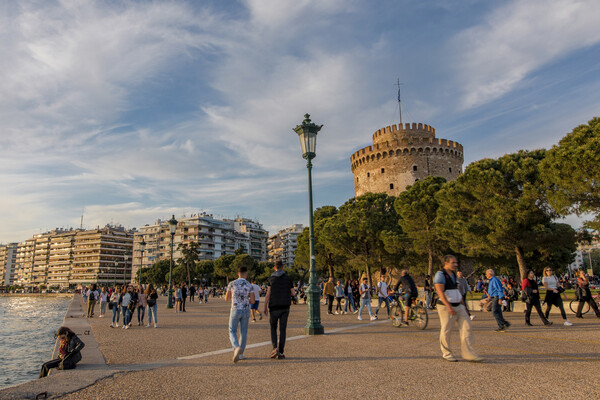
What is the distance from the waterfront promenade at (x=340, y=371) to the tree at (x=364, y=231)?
24858 millimetres

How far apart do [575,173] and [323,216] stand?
105 feet

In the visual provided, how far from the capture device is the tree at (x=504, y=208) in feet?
65.9

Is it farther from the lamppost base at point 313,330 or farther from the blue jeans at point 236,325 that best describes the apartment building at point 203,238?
the blue jeans at point 236,325

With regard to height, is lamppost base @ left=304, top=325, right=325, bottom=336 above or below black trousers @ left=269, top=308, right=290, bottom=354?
below

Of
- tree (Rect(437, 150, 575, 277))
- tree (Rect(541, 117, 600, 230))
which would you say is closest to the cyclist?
tree (Rect(541, 117, 600, 230))

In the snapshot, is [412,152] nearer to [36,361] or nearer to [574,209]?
[574,209]

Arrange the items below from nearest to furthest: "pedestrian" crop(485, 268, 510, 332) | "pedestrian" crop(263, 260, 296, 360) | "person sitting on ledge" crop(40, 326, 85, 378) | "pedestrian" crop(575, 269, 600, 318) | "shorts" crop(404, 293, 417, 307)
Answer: "person sitting on ledge" crop(40, 326, 85, 378), "pedestrian" crop(263, 260, 296, 360), "pedestrian" crop(485, 268, 510, 332), "shorts" crop(404, 293, 417, 307), "pedestrian" crop(575, 269, 600, 318)

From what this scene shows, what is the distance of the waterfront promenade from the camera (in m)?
4.85

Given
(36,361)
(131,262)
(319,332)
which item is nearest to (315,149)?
(319,332)

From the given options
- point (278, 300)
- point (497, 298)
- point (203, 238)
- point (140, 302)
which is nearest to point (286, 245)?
point (203, 238)

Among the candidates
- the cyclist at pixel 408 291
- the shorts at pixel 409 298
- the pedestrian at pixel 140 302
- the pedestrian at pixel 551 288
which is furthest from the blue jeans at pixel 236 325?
the pedestrian at pixel 140 302

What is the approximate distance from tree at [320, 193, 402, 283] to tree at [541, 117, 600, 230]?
1619 cm

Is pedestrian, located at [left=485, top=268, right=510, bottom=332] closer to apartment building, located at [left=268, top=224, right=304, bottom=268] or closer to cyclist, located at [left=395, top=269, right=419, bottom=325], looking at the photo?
cyclist, located at [left=395, top=269, right=419, bottom=325]

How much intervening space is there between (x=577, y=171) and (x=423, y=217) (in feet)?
43.1
